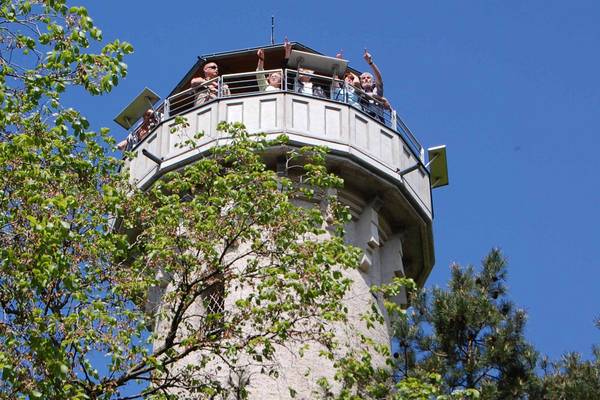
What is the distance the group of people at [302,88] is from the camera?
24.6 meters

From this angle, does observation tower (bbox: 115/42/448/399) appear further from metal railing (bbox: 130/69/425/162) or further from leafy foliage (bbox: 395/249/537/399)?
leafy foliage (bbox: 395/249/537/399)

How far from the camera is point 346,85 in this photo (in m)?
25.0

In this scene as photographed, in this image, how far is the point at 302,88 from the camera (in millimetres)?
24703

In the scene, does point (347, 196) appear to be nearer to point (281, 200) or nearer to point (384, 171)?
point (384, 171)

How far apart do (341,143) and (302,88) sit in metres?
1.86

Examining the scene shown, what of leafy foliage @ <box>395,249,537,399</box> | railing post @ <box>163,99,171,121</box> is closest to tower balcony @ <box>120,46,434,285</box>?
railing post @ <box>163,99,171,121</box>

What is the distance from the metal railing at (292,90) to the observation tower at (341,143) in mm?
25

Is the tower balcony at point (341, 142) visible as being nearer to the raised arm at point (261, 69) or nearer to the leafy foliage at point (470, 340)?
→ the raised arm at point (261, 69)

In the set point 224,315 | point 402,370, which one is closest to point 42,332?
point 224,315

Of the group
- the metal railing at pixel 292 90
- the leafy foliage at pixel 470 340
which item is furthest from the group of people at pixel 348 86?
the leafy foliage at pixel 470 340

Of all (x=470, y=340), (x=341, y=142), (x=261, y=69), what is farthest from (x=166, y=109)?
(x=470, y=340)

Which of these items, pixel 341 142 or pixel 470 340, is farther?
pixel 341 142

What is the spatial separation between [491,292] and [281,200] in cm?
313

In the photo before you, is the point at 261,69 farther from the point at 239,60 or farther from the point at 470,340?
the point at 470,340
